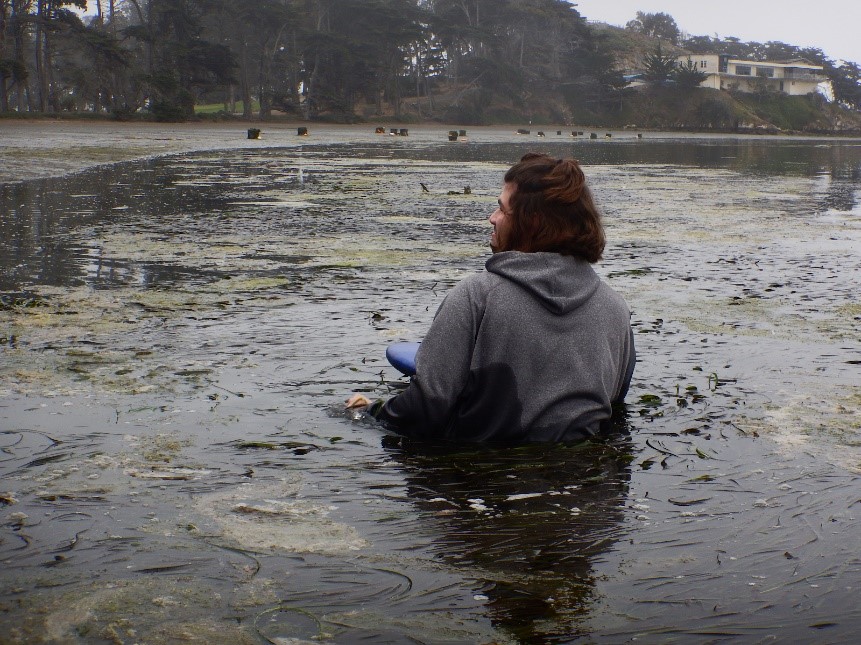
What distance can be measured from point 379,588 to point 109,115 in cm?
5984

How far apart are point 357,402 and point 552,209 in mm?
1220

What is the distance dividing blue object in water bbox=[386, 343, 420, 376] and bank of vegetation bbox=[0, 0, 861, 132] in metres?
53.5

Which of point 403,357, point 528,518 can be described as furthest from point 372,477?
point 403,357

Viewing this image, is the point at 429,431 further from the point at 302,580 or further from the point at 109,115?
the point at 109,115

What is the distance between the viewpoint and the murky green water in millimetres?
2635

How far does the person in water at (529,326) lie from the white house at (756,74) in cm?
12414

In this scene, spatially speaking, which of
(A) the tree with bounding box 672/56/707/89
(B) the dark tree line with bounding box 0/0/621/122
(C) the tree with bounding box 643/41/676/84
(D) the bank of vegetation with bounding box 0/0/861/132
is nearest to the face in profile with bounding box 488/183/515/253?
(D) the bank of vegetation with bounding box 0/0/861/132

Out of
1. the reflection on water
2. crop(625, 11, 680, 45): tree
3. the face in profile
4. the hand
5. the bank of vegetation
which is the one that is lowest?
the reflection on water

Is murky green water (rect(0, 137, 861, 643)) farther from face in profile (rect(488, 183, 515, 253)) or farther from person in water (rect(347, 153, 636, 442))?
Result: face in profile (rect(488, 183, 515, 253))

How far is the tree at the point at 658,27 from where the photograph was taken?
168m

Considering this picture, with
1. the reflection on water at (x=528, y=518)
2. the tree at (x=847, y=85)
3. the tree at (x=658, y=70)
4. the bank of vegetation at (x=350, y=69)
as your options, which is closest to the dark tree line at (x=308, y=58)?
the bank of vegetation at (x=350, y=69)

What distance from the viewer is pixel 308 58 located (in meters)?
74.9

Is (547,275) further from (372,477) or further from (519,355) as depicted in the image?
(372,477)

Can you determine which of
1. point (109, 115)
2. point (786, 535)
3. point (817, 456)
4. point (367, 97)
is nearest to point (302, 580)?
point (786, 535)
